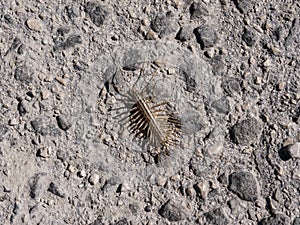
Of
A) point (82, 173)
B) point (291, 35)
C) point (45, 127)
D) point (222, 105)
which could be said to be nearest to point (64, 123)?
point (45, 127)

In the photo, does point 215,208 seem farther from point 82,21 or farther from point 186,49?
point 82,21

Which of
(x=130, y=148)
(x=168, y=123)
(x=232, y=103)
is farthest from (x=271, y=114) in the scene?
(x=130, y=148)

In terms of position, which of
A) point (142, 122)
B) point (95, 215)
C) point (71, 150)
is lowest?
point (95, 215)

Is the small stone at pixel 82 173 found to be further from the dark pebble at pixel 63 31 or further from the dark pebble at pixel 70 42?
the dark pebble at pixel 63 31

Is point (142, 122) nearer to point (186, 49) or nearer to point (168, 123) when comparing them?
point (168, 123)

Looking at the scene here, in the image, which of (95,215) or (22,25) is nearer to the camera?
(95,215)

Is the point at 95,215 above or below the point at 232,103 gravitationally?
below

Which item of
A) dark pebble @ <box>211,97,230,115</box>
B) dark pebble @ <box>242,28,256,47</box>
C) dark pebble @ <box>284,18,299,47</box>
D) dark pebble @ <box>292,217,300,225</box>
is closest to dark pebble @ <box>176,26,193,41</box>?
dark pebble @ <box>242,28,256,47</box>
